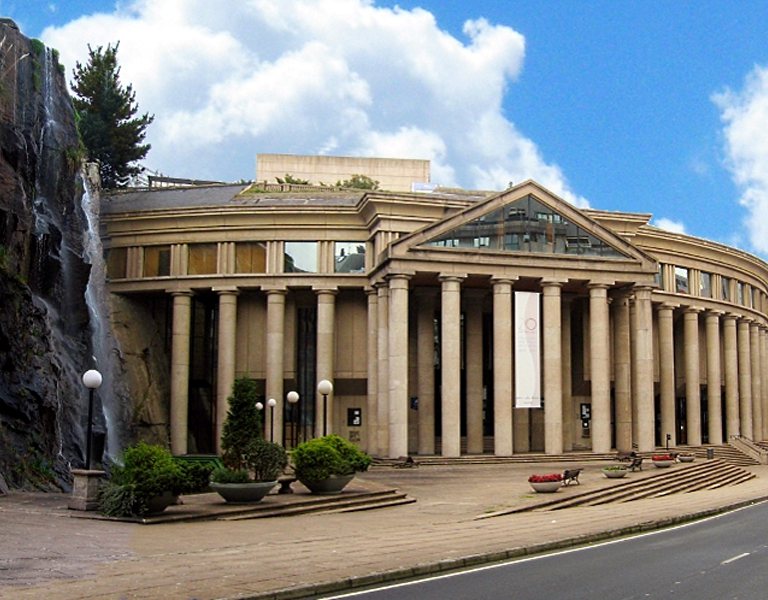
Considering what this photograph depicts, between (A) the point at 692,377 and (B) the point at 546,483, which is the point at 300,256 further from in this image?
(A) the point at 692,377

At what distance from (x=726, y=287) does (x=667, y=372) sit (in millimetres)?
10455

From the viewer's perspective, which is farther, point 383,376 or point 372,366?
point 372,366

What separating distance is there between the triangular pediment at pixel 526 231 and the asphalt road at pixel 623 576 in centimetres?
2965

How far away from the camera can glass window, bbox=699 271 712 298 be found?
217 ft

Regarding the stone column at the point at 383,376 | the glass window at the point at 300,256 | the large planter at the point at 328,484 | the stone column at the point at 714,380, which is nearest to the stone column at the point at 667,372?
the stone column at the point at 714,380

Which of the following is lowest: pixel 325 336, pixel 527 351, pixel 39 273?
pixel 527 351

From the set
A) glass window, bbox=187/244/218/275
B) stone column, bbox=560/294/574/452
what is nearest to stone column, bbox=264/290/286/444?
glass window, bbox=187/244/218/275

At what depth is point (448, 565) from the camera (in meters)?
17.5

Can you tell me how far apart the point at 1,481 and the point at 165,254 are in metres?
31.8

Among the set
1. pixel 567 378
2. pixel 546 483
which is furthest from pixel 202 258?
pixel 546 483

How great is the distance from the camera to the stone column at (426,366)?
53.7 meters

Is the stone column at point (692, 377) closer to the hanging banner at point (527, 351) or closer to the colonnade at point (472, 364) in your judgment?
the colonnade at point (472, 364)

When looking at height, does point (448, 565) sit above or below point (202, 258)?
below

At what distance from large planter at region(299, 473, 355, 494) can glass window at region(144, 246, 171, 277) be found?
29.2 metres
